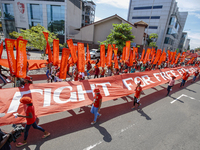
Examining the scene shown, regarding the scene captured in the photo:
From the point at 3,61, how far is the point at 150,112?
34.1 feet

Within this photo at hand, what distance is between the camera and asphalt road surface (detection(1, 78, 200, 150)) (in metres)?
3.48

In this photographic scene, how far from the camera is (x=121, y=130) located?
4.20 m

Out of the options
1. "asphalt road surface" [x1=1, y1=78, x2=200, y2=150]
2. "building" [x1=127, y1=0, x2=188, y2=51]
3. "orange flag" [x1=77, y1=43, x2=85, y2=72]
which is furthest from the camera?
"building" [x1=127, y1=0, x2=188, y2=51]

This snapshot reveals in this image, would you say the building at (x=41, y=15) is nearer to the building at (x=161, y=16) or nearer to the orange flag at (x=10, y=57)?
the orange flag at (x=10, y=57)

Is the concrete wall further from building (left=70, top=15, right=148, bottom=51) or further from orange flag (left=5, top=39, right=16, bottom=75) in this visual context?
orange flag (left=5, top=39, right=16, bottom=75)

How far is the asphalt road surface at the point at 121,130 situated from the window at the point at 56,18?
2904cm

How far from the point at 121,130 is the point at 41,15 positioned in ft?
113

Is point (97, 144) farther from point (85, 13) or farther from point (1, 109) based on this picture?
point (85, 13)

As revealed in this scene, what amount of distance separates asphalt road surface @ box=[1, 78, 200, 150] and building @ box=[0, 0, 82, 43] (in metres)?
27.3

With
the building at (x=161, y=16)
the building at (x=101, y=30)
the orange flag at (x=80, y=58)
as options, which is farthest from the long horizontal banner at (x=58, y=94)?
the building at (x=161, y=16)

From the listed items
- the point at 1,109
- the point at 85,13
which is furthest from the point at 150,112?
the point at 85,13

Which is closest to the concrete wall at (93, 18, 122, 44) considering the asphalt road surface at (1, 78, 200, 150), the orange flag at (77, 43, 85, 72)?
the orange flag at (77, 43, 85, 72)

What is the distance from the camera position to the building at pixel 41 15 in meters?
27.5

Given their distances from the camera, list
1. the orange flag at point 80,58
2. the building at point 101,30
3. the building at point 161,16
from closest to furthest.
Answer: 1. the orange flag at point 80,58
2. the building at point 101,30
3. the building at point 161,16
